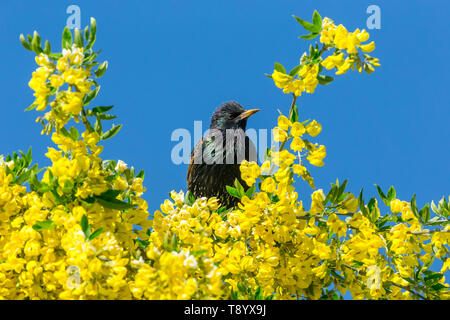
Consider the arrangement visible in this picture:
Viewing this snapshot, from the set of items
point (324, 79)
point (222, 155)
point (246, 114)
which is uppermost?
point (246, 114)

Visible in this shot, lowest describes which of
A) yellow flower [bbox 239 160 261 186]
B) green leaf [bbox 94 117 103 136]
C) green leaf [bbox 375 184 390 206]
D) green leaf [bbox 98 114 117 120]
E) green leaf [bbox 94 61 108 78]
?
green leaf [bbox 375 184 390 206]

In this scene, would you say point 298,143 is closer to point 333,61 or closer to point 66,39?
point 333,61

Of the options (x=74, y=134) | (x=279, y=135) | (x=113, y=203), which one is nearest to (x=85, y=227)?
(x=113, y=203)

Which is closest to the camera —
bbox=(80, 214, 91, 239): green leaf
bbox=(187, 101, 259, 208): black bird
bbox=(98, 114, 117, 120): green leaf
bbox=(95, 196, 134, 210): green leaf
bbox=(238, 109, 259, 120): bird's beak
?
bbox=(80, 214, 91, 239): green leaf

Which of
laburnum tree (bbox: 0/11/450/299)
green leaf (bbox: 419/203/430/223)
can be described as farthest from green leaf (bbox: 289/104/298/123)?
green leaf (bbox: 419/203/430/223)

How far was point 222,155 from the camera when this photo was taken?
4977mm

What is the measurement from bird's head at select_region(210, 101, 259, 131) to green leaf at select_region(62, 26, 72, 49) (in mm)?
3431

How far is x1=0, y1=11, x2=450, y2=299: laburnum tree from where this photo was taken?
1.72 m

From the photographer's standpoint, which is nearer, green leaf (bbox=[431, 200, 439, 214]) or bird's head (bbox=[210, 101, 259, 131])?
green leaf (bbox=[431, 200, 439, 214])

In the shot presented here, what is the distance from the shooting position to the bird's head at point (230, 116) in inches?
208

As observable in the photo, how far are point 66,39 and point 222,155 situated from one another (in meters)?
3.17

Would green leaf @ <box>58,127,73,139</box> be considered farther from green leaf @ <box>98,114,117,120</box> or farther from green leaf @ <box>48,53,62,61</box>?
green leaf @ <box>48,53,62,61</box>
